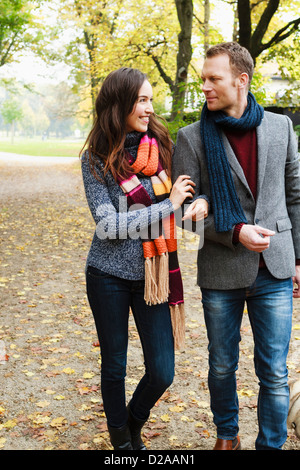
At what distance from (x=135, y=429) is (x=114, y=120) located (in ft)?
5.72

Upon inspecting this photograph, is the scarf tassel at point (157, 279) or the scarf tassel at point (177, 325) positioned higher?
the scarf tassel at point (157, 279)

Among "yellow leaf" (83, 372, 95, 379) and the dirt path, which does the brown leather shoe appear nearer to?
the dirt path

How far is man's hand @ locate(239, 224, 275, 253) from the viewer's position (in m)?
2.59

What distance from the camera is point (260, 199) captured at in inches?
109

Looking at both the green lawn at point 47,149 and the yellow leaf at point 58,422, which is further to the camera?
the green lawn at point 47,149

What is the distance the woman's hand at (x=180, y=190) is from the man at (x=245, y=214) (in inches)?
2.3

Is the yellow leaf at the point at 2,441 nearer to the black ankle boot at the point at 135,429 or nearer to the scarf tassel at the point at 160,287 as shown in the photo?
the black ankle boot at the point at 135,429

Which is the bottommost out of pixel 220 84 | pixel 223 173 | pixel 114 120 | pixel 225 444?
pixel 225 444

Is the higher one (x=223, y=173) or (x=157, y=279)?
(x=223, y=173)

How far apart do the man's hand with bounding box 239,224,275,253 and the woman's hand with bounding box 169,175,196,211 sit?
0.33m

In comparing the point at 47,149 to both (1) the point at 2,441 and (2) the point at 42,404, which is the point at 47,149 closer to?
(2) the point at 42,404

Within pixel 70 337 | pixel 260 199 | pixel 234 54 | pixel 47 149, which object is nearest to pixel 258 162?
pixel 260 199

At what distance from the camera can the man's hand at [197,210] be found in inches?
103

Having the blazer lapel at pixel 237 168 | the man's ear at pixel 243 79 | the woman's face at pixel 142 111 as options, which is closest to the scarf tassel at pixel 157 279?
the blazer lapel at pixel 237 168
